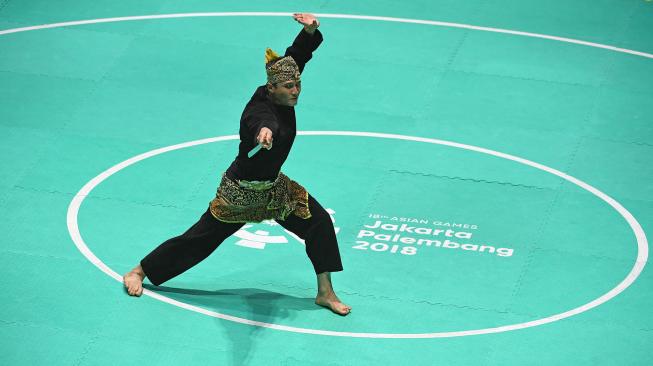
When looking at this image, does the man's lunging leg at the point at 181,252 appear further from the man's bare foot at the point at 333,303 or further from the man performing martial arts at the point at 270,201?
the man's bare foot at the point at 333,303

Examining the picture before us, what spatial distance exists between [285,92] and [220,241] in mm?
1336

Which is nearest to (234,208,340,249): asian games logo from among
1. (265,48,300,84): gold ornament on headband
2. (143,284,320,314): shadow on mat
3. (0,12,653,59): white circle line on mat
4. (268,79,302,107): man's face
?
(143,284,320,314): shadow on mat

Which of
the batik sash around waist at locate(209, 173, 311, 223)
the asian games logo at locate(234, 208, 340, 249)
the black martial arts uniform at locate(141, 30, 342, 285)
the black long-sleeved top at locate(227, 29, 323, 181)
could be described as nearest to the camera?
the black long-sleeved top at locate(227, 29, 323, 181)

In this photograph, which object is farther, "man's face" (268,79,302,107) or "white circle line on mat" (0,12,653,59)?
"white circle line on mat" (0,12,653,59)

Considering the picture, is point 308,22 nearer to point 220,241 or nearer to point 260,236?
point 220,241

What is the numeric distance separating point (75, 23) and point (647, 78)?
22.1ft

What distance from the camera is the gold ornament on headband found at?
848 cm

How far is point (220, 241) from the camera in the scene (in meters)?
9.04

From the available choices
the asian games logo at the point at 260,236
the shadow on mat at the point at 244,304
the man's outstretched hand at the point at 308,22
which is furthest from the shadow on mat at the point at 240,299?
the man's outstretched hand at the point at 308,22

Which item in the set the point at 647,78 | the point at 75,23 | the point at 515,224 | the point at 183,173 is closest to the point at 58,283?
the point at 183,173

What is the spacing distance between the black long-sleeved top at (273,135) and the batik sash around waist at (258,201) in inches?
3.0

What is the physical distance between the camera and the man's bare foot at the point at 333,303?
9.04m

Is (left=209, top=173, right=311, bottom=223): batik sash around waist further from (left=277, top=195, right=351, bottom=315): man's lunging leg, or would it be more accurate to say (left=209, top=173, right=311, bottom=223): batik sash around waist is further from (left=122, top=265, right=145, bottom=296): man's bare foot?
(left=122, top=265, right=145, bottom=296): man's bare foot

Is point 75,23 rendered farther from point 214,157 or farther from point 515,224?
point 515,224
